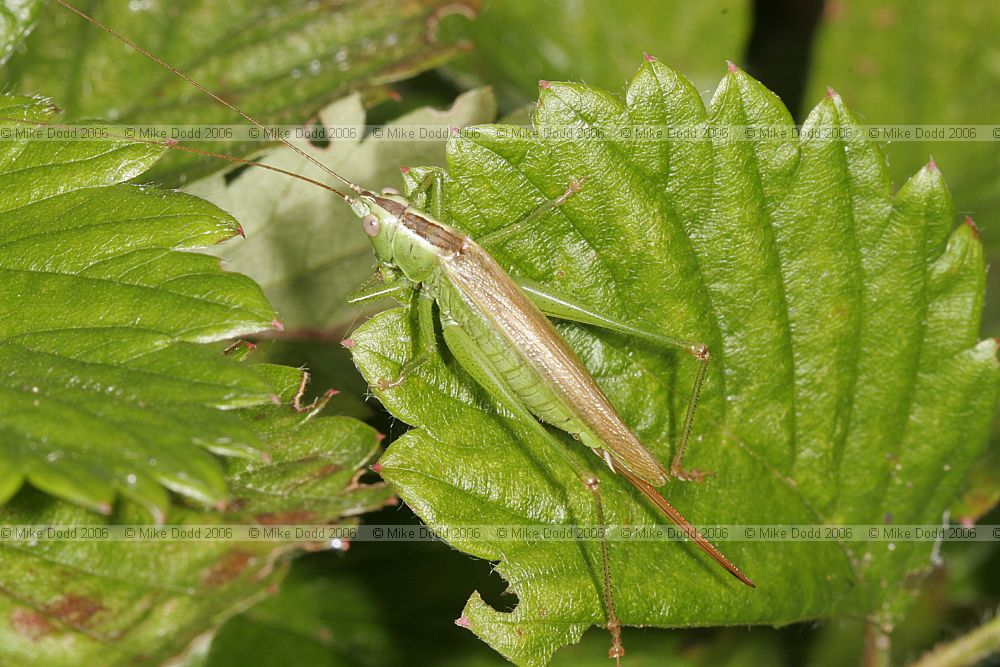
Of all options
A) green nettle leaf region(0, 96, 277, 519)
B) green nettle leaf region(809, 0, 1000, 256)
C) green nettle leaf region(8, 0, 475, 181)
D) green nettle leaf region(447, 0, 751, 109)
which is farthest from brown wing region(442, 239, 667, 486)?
green nettle leaf region(809, 0, 1000, 256)

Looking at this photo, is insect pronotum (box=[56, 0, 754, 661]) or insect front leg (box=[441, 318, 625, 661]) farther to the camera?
insect pronotum (box=[56, 0, 754, 661])

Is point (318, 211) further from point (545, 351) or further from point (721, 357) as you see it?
point (721, 357)

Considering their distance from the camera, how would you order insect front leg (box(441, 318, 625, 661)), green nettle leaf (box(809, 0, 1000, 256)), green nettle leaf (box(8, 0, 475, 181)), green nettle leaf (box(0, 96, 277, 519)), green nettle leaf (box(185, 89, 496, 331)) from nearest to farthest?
1. green nettle leaf (box(0, 96, 277, 519))
2. insect front leg (box(441, 318, 625, 661))
3. green nettle leaf (box(185, 89, 496, 331))
4. green nettle leaf (box(8, 0, 475, 181))
5. green nettle leaf (box(809, 0, 1000, 256))

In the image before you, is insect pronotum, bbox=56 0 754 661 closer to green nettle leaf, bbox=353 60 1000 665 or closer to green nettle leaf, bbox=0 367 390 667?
green nettle leaf, bbox=353 60 1000 665

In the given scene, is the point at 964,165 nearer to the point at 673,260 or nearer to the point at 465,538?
the point at 673,260

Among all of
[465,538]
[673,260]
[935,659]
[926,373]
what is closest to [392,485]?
[465,538]

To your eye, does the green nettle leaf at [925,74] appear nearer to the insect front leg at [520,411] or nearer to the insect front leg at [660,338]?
the insect front leg at [660,338]
